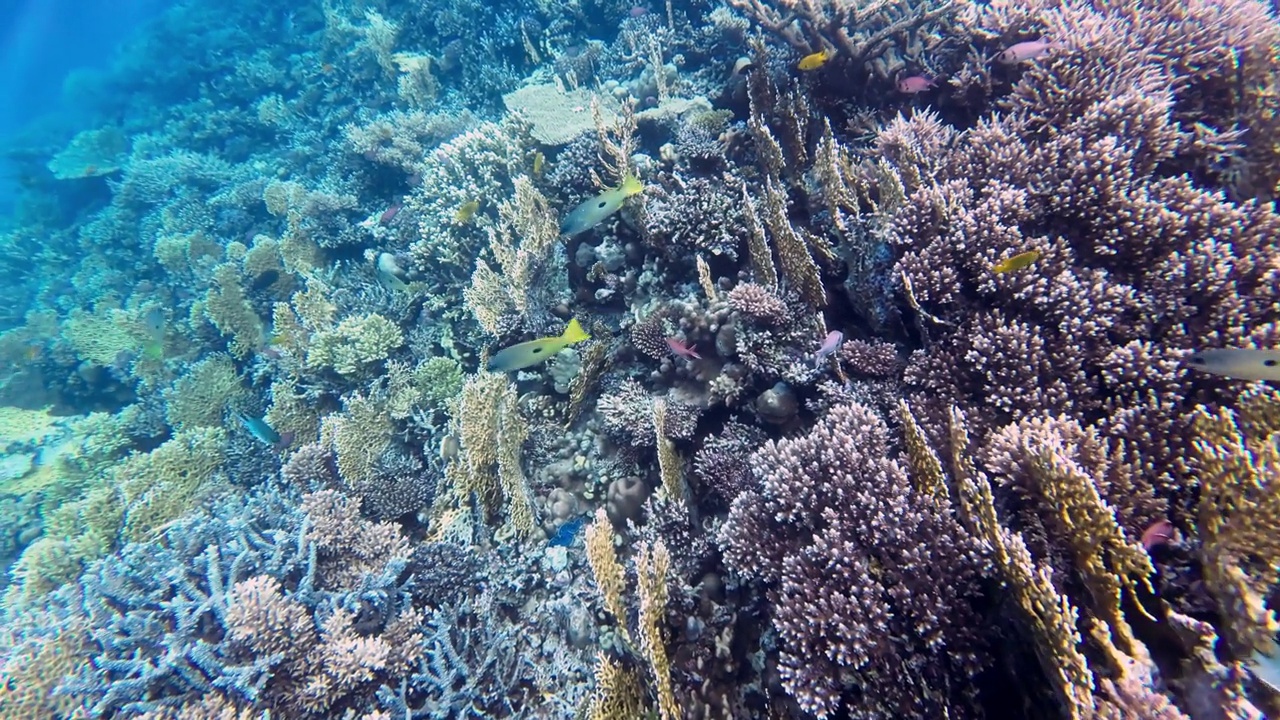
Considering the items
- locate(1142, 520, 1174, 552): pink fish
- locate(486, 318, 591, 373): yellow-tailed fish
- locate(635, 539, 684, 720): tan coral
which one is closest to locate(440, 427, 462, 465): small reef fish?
locate(486, 318, 591, 373): yellow-tailed fish

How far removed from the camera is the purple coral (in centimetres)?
231

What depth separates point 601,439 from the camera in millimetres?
4383

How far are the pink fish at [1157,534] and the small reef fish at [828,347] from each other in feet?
5.32

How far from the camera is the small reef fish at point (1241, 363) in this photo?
6.94 ft

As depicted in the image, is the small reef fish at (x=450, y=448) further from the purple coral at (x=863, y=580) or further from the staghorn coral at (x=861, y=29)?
the staghorn coral at (x=861, y=29)

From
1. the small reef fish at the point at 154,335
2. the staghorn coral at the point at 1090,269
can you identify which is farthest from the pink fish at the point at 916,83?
the small reef fish at the point at 154,335

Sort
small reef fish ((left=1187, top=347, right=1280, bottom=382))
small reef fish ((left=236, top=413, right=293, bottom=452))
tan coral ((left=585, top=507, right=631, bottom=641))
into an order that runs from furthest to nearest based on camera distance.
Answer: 1. small reef fish ((left=236, top=413, right=293, bottom=452))
2. tan coral ((left=585, top=507, right=631, bottom=641))
3. small reef fish ((left=1187, top=347, right=1280, bottom=382))

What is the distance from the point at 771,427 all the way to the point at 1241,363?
2.22m

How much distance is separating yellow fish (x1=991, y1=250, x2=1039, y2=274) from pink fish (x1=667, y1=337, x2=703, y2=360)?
1853mm

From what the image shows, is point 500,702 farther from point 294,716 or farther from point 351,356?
point 351,356

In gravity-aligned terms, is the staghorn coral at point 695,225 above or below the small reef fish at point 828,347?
above

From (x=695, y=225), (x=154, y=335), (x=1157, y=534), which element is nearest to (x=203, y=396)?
(x=154, y=335)

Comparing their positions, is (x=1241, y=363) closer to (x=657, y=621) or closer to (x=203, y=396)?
(x=657, y=621)

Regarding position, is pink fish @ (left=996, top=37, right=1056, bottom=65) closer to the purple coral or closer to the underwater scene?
the underwater scene
